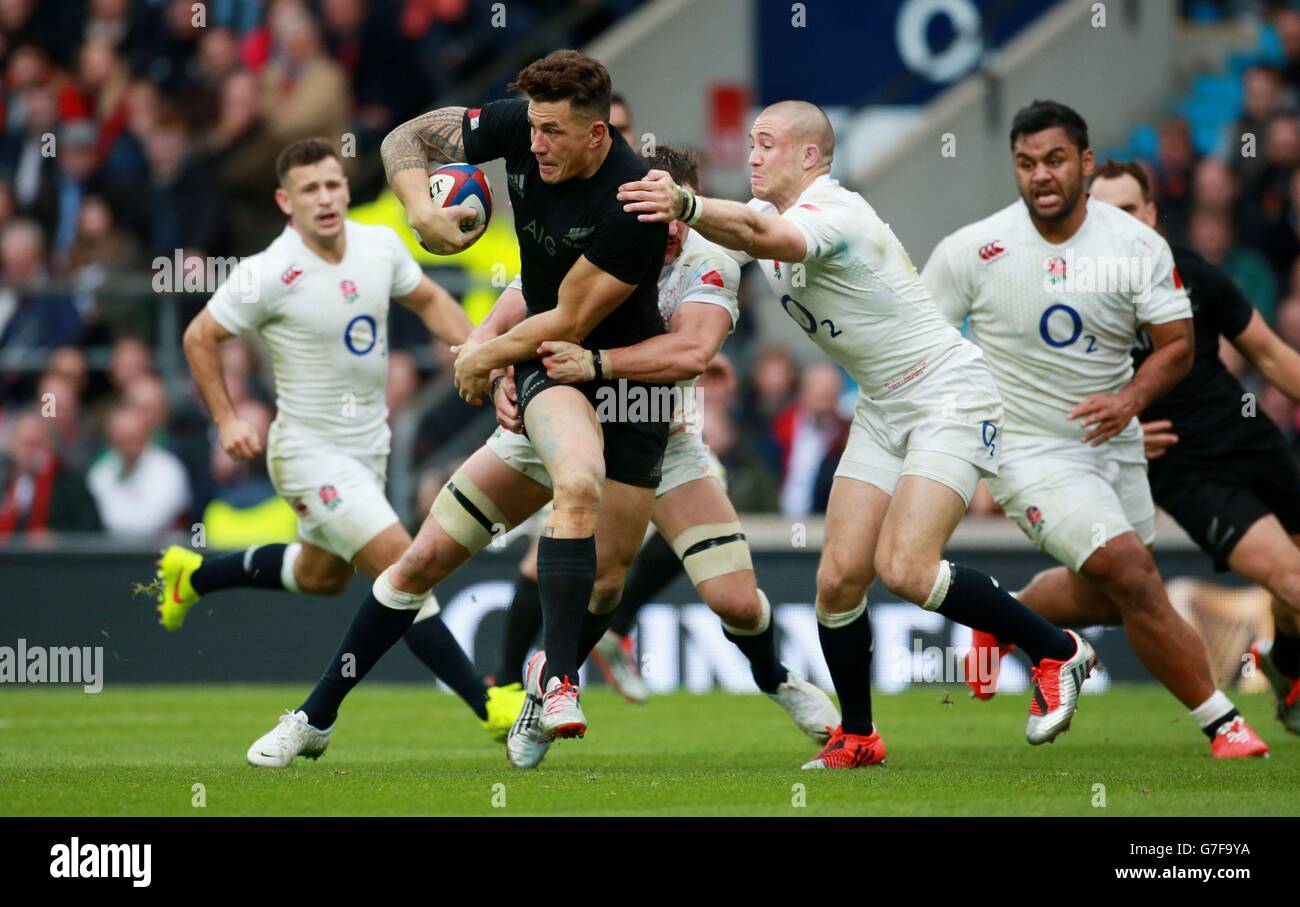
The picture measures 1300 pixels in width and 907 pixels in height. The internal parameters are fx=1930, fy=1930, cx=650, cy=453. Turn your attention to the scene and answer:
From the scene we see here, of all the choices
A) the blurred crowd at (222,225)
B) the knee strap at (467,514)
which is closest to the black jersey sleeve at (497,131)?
the knee strap at (467,514)

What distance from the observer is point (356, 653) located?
7707 mm

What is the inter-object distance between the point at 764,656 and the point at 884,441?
110 cm

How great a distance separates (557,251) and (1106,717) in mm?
5065

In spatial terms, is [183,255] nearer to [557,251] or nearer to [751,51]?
[751,51]

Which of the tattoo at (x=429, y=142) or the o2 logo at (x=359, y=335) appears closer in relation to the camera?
the tattoo at (x=429, y=142)

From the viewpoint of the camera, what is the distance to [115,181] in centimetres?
1664

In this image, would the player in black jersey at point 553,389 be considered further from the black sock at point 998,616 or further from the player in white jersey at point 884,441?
the black sock at point 998,616

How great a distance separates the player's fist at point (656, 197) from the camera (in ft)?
21.8

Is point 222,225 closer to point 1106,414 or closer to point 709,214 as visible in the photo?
point 1106,414

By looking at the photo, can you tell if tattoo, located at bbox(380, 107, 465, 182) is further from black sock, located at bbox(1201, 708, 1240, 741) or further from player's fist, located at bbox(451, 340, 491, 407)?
black sock, located at bbox(1201, 708, 1240, 741)

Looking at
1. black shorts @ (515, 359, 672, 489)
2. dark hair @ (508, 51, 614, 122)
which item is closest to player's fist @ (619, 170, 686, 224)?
dark hair @ (508, 51, 614, 122)

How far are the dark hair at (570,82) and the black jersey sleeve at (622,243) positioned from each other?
39 cm

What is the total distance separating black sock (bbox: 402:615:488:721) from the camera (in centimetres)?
875
